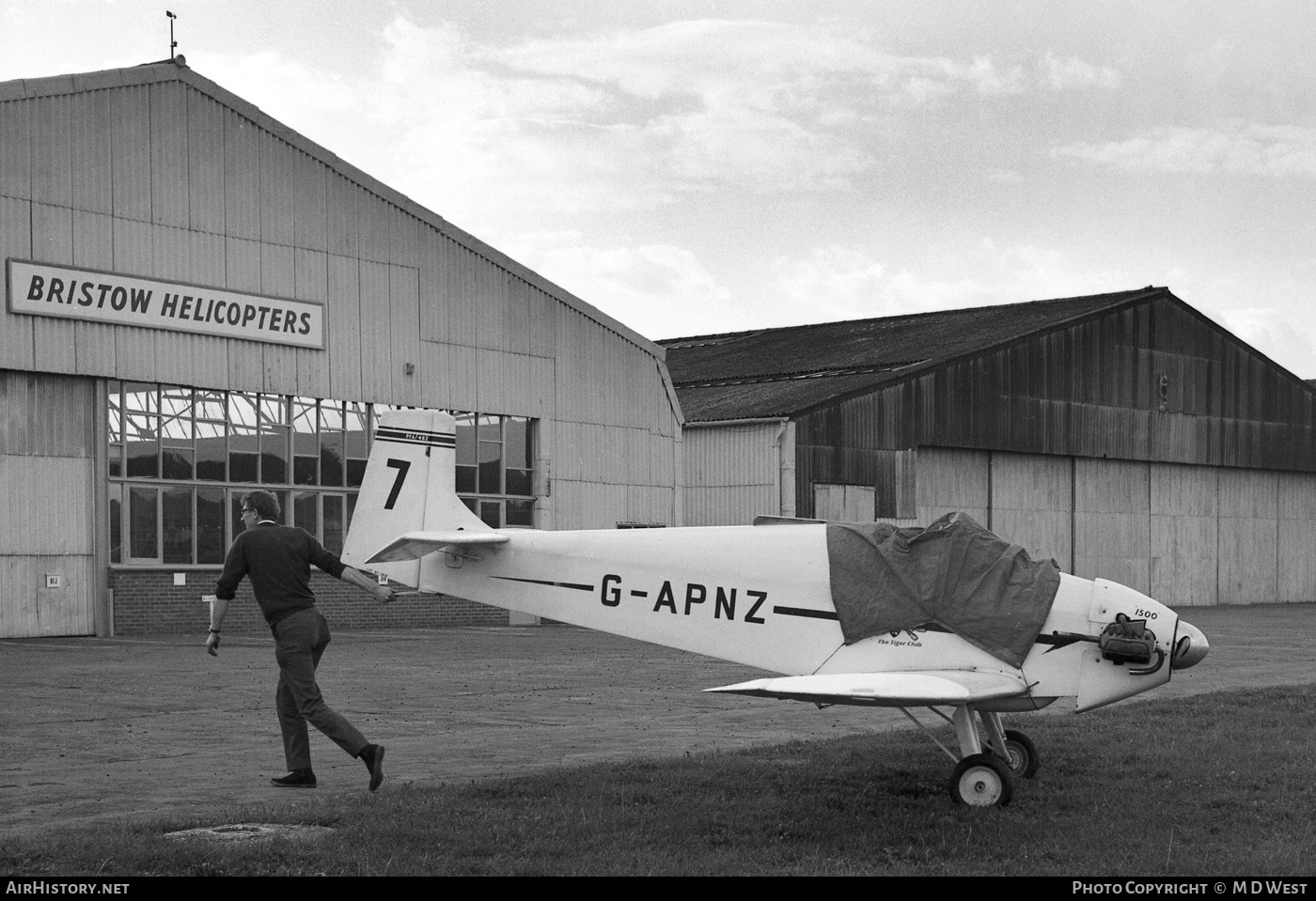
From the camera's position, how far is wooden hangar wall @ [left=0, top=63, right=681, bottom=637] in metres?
27.4

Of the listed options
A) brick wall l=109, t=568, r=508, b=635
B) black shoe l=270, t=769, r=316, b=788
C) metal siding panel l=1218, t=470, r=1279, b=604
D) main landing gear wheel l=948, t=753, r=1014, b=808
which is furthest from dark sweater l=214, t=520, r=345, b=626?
metal siding panel l=1218, t=470, r=1279, b=604

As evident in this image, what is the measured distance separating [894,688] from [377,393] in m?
23.6

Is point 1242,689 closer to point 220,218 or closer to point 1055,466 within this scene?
point 220,218

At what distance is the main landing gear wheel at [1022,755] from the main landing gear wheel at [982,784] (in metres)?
1.35

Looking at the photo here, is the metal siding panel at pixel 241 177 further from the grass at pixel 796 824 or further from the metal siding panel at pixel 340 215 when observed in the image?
the grass at pixel 796 824

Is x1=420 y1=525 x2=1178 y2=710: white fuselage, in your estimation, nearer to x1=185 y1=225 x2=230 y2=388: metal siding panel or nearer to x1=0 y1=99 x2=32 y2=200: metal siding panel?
x1=0 y1=99 x2=32 y2=200: metal siding panel

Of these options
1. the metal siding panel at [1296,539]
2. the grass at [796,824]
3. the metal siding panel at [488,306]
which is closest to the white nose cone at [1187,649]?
the grass at [796,824]

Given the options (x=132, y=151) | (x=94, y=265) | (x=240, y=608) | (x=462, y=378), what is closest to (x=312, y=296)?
(x=462, y=378)

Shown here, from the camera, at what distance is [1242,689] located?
753 inches

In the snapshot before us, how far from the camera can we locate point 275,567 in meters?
11.2

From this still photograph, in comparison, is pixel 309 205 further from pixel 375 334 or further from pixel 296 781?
pixel 296 781

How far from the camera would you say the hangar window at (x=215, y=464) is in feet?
95.1

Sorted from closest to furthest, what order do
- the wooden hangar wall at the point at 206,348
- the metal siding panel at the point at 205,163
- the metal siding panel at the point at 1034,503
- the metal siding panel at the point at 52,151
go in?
1. the metal siding panel at the point at 52,151
2. the wooden hangar wall at the point at 206,348
3. the metal siding panel at the point at 205,163
4. the metal siding panel at the point at 1034,503

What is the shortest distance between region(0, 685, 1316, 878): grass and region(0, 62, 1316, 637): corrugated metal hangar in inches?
748
